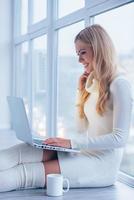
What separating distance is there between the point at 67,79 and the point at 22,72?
5.69 feet

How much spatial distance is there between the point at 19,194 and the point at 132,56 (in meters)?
1.14

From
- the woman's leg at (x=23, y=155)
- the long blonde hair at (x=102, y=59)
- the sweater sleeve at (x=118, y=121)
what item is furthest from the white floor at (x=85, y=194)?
the long blonde hair at (x=102, y=59)

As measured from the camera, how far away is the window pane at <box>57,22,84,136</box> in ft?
11.5

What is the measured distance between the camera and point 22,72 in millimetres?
5266

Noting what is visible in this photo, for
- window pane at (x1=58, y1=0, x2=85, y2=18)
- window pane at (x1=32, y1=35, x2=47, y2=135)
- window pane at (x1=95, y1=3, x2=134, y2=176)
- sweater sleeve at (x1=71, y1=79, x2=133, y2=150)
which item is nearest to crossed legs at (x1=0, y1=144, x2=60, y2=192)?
sweater sleeve at (x1=71, y1=79, x2=133, y2=150)

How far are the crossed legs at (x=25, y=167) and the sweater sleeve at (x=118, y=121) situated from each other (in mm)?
236

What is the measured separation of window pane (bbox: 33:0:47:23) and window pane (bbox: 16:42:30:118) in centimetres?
A: 56

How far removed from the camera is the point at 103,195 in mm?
2113

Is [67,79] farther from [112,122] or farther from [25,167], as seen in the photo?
[25,167]

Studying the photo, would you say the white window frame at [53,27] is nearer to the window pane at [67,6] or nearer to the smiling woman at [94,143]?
the window pane at [67,6]

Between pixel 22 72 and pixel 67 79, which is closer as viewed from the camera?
pixel 67 79

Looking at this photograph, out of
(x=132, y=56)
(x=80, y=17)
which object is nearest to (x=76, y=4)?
(x=80, y=17)

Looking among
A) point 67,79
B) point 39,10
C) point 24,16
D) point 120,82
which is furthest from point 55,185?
point 24,16

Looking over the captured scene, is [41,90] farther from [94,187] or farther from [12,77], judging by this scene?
[94,187]
